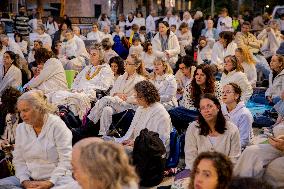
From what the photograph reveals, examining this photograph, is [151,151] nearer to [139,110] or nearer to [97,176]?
[139,110]

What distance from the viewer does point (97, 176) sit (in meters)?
2.79

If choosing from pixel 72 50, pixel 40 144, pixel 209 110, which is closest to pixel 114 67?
pixel 209 110

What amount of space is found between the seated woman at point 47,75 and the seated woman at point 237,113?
10.8 ft

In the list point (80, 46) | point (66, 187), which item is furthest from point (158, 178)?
point (80, 46)

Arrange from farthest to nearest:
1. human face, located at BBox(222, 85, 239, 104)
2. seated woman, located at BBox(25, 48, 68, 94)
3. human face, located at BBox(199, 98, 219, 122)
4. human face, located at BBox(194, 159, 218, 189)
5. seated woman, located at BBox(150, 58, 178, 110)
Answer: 1. seated woman, located at BBox(25, 48, 68, 94)
2. seated woman, located at BBox(150, 58, 178, 110)
3. human face, located at BBox(222, 85, 239, 104)
4. human face, located at BBox(199, 98, 219, 122)
5. human face, located at BBox(194, 159, 218, 189)

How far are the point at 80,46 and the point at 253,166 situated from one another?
31.1ft

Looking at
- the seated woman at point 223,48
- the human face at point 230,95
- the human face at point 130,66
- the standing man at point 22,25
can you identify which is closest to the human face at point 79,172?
the human face at point 230,95

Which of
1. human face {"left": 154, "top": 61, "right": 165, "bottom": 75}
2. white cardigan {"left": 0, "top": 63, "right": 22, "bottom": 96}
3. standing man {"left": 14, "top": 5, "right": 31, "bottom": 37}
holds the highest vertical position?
standing man {"left": 14, "top": 5, "right": 31, "bottom": 37}

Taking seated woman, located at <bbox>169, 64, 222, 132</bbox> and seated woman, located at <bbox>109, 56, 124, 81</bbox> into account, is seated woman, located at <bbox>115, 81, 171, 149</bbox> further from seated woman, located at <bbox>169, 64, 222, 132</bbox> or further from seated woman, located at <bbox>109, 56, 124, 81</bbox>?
seated woman, located at <bbox>109, 56, 124, 81</bbox>

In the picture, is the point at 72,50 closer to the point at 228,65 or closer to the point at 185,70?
the point at 185,70

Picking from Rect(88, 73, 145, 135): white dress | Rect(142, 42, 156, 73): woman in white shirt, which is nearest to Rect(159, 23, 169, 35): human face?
Rect(142, 42, 156, 73): woman in white shirt

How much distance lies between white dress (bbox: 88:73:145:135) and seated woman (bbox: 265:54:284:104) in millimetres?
2217

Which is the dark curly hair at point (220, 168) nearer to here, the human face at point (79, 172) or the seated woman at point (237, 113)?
the human face at point (79, 172)

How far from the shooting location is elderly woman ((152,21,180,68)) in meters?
11.7
